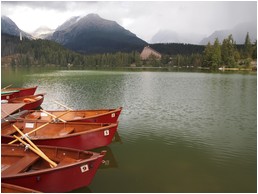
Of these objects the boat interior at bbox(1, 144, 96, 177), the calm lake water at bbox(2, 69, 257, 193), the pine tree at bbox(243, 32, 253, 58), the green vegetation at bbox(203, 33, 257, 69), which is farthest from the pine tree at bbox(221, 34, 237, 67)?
the boat interior at bbox(1, 144, 96, 177)

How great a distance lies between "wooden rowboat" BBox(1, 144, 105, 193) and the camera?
9.27 metres

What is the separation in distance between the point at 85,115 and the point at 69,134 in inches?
233

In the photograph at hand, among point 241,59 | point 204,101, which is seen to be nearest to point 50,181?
point 204,101

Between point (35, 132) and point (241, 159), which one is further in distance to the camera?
point (35, 132)

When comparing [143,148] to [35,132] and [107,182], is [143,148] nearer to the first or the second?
[107,182]

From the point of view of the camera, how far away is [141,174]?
12648 millimetres

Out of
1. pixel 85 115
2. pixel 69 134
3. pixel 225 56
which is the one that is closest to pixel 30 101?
pixel 85 115

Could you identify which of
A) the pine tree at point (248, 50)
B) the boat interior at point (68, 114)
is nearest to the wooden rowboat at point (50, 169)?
the boat interior at point (68, 114)

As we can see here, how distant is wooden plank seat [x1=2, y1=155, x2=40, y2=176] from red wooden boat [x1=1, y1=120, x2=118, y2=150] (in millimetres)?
2536

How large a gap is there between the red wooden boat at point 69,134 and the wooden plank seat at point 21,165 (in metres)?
2.54

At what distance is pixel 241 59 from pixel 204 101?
109 meters

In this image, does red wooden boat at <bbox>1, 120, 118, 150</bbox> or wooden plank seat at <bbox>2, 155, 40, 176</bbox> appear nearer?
wooden plank seat at <bbox>2, 155, 40, 176</bbox>

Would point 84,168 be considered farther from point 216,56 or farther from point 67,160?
point 216,56

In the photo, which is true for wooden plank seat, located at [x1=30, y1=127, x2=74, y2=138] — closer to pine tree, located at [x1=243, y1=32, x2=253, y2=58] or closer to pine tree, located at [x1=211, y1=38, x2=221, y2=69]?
pine tree, located at [x1=211, y1=38, x2=221, y2=69]
